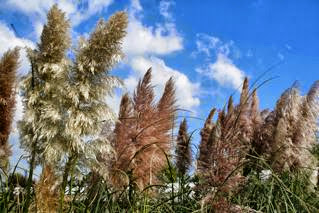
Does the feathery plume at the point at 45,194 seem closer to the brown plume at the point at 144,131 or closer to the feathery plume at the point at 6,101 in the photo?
the brown plume at the point at 144,131

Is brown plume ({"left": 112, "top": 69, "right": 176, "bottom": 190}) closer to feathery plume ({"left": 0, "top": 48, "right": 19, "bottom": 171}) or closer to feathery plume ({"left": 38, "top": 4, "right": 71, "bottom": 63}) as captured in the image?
feathery plume ({"left": 38, "top": 4, "right": 71, "bottom": 63})

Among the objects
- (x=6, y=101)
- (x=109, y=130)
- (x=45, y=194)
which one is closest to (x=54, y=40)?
(x=6, y=101)

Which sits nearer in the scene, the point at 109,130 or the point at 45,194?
the point at 45,194

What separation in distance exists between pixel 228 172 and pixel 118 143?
6.43 ft

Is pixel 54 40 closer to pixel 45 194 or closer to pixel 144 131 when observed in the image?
pixel 144 131

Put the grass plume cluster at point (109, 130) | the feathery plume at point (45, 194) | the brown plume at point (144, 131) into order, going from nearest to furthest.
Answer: the feathery plume at point (45, 194), the grass plume cluster at point (109, 130), the brown plume at point (144, 131)

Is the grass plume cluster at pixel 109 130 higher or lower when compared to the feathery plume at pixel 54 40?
lower

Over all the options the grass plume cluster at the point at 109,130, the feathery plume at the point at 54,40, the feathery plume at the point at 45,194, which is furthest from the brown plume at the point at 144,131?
the feathery plume at the point at 45,194

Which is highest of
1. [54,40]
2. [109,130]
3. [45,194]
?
[54,40]

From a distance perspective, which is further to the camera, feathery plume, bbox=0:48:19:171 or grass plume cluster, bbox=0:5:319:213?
feathery plume, bbox=0:48:19:171

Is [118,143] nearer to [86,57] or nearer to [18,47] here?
[86,57]

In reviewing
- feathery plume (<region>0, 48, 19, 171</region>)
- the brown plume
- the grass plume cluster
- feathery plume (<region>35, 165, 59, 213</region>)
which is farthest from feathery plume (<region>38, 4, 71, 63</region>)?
feathery plume (<region>35, 165, 59, 213</region>)

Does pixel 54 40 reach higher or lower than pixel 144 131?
higher

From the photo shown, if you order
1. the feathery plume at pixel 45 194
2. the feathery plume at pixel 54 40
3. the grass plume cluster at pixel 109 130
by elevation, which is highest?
the feathery plume at pixel 54 40
